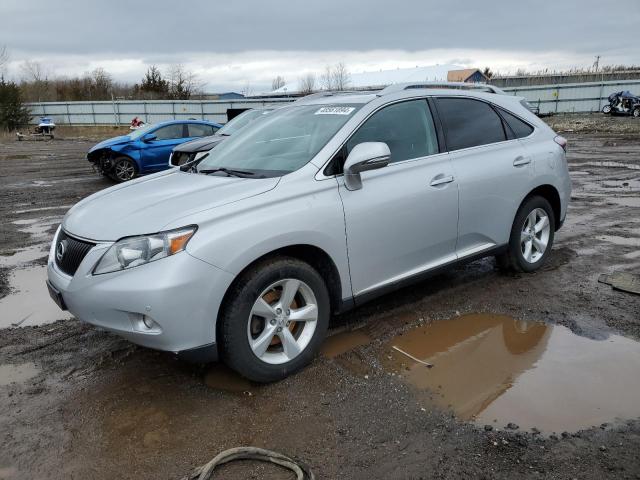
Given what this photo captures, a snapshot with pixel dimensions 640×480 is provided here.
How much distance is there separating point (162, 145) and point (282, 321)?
11.0 m

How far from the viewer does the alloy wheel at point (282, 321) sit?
3295mm

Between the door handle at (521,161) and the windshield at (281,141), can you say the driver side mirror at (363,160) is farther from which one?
the door handle at (521,161)

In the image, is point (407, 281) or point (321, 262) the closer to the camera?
point (321, 262)

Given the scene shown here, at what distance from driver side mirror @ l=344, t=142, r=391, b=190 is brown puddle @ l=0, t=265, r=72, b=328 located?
9.37 ft

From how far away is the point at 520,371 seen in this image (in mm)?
3537

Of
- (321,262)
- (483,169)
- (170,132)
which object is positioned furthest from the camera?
(170,132)

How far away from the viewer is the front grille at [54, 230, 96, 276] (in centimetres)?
327

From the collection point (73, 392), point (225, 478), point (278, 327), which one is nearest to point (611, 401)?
point (278, 327)

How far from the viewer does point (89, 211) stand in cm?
364

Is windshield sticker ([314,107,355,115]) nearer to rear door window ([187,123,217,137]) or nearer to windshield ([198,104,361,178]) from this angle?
windshield ([198,104,361,178])

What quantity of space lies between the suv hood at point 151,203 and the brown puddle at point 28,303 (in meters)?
1.39

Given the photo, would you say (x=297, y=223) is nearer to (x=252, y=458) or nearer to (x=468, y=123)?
(x=252, y=458)

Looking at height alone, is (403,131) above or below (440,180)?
above

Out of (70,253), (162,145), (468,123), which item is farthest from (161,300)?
(162,145)
